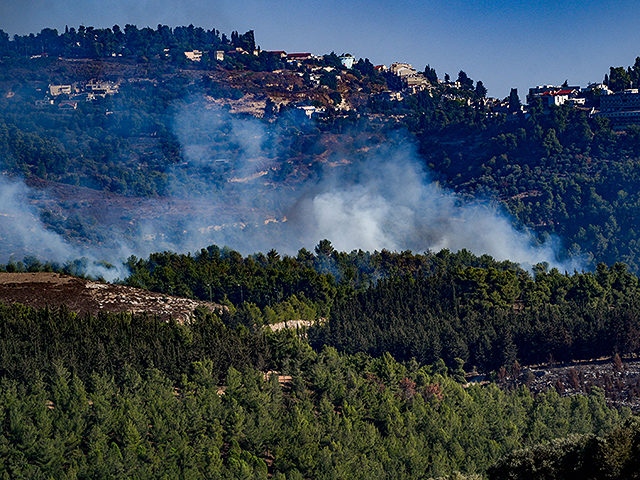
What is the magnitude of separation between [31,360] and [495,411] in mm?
28359

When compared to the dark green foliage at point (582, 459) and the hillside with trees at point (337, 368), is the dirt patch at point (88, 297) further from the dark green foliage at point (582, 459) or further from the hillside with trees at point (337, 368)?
the dark green foliage at point (582, 459)

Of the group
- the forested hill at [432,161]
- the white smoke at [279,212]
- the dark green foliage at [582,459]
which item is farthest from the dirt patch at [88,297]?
the forested hill at [432,161]

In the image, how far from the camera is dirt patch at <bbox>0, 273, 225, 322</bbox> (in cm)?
8050

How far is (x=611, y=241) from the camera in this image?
5325 inches

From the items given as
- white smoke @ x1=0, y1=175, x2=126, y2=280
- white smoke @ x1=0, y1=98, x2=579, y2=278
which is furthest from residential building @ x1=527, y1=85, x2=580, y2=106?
white smoke @ x1=0, y1=175, x2=126, y2=280

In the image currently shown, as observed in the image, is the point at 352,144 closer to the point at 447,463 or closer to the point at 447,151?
the point at 447,151

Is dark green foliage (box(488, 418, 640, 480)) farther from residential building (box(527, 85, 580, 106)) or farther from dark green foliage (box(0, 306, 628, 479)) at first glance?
residential building (box(527, 85, 580, 106))

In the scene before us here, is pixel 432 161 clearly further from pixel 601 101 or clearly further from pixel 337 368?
pixel 337 368

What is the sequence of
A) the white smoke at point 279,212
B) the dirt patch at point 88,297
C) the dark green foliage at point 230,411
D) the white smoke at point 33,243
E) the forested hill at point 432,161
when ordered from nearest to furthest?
the dark green foliage at point 230,411, the dirt patch at point 88,297, the white smoke at point 33,243, the white smoke at point 279,212, the forested hill at point 432,161

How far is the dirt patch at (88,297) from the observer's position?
80.5 m

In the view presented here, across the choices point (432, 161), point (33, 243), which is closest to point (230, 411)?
point (33, 243)

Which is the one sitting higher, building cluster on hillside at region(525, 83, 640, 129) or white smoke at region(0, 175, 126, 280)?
building cluster on hillside at region(525, 83, 640, 129)

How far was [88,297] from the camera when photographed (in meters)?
82.3

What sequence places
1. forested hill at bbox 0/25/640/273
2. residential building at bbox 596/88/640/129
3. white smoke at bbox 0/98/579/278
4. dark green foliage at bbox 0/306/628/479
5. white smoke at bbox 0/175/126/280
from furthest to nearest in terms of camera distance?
1. residential building at bbox 596/88/640/129
2. forested hill at bbox 0/25/640/273
3. white smoke at bbox 0/98/579/278
4. white smoke at bbox 0/175/126/280
5. dark green foliage at bbox 0/306/628/479
